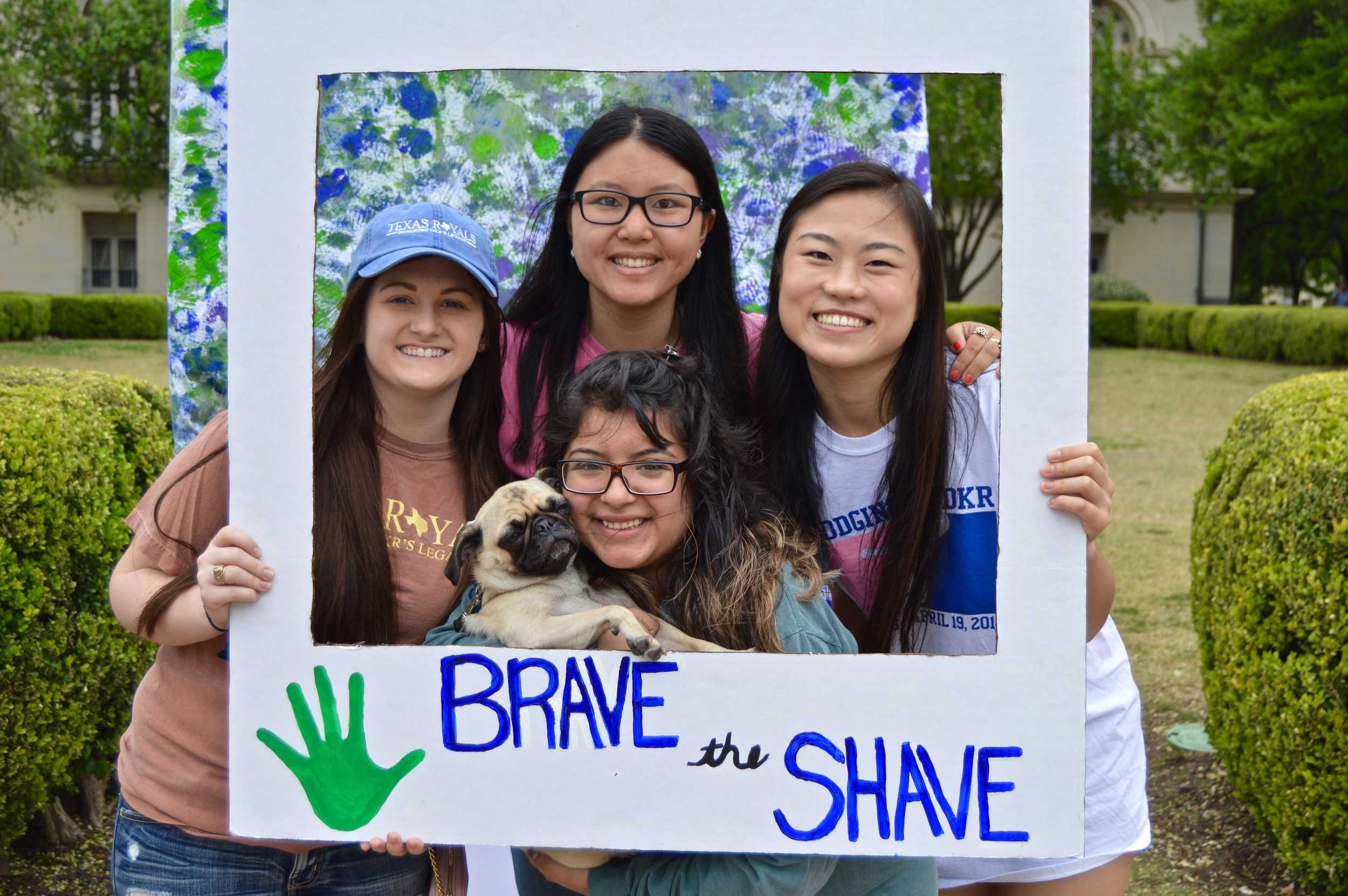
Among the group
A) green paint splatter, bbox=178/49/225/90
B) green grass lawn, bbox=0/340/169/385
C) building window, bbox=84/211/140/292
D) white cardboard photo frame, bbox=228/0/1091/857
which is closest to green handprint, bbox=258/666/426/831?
white cardboard photo frame, bbox=228/0/1091/857

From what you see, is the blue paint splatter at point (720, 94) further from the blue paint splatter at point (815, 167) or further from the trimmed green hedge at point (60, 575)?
the trimmed green hedge at point (60, 575)

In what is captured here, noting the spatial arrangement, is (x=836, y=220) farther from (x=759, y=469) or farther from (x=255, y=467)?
(x=255, y=467)

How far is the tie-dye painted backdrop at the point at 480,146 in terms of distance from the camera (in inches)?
124

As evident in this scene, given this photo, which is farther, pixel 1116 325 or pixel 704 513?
pixel 1116 325

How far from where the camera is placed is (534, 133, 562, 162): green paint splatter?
3602mm

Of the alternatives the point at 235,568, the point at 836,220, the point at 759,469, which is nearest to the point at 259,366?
the point at 235,568

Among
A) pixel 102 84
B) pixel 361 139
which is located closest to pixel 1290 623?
pixel 361 139

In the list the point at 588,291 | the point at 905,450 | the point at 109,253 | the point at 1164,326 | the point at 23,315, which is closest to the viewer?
the point at 905,450

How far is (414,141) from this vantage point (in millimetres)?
3350

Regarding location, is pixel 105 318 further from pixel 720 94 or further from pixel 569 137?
pixel 720 94

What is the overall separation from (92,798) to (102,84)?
31728 millimetres

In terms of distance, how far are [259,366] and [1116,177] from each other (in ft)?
107

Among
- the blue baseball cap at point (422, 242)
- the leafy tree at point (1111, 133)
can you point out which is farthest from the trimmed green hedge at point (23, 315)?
the blue baseball cap at point (422, 242)

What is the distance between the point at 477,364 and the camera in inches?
88.6
